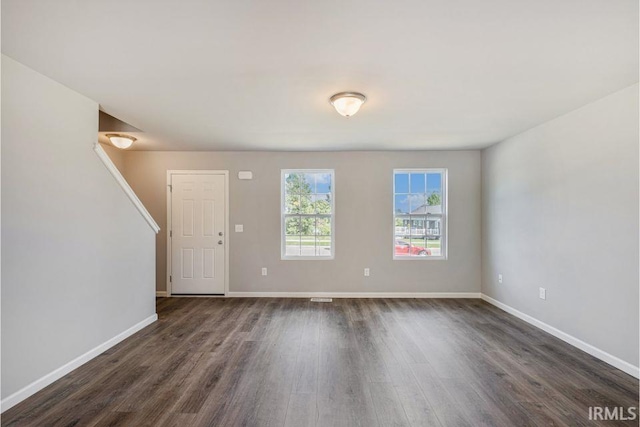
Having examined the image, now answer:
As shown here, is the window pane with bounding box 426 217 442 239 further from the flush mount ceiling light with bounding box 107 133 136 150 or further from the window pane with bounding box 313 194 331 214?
the flush mount ceiling light with bounding box 107 133 136 150

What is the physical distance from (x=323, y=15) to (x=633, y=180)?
2.84 meters

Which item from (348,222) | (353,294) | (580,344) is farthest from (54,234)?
(580,344)

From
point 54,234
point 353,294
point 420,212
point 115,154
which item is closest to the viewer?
point 54,234

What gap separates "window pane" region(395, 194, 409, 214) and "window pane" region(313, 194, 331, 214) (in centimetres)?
116

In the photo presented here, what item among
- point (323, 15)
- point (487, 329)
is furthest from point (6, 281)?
point (487, 329)

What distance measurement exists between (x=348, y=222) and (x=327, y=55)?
3.15m

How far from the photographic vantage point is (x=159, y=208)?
4.89 m

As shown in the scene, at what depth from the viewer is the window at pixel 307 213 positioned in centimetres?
495

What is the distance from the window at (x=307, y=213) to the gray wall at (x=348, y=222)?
17cm

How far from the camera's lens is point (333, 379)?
7.73 ft

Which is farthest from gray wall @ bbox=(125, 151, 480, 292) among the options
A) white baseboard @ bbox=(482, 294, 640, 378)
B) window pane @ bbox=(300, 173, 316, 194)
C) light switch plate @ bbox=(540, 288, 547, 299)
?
light switch plate @ bbox=(540, 288, 547, 299)

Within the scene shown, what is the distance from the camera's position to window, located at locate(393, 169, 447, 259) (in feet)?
16.1

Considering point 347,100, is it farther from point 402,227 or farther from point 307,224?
point 402,227

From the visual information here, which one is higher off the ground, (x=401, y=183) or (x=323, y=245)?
(x=401, y=183)
